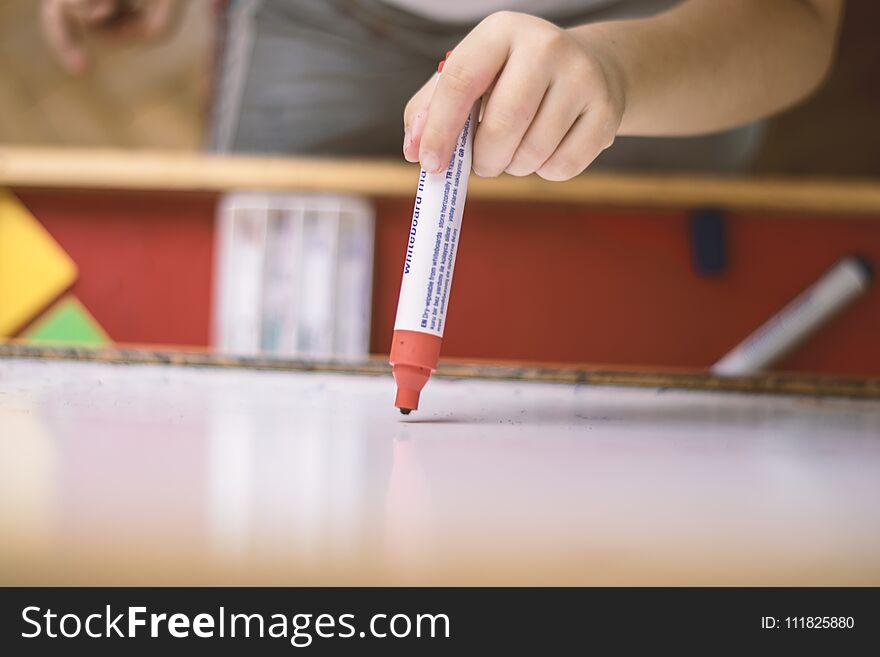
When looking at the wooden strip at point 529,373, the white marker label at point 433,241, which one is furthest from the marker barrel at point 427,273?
the wooden strip at point 529,373

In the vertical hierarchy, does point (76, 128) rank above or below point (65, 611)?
above

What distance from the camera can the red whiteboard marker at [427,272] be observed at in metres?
0.34

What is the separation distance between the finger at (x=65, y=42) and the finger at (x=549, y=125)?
973 millimetres

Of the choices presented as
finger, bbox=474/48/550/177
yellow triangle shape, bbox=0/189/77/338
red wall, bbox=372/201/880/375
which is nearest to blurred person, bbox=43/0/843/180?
finger, bbox=474/48/550/177

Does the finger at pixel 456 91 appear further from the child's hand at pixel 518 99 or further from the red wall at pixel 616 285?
the red wall at pixel 616 285

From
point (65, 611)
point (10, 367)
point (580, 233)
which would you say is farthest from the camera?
point (580, 233)

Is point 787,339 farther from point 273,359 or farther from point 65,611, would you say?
point 65,611

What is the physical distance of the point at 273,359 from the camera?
609 mm

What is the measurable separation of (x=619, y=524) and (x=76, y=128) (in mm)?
1129

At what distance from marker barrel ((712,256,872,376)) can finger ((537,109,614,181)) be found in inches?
23.5

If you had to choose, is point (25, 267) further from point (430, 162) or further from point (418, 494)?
point (418, 494)

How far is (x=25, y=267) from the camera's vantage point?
1.11 meters

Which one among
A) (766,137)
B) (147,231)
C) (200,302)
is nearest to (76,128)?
(147,231)

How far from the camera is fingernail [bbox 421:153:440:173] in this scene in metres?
0.33
